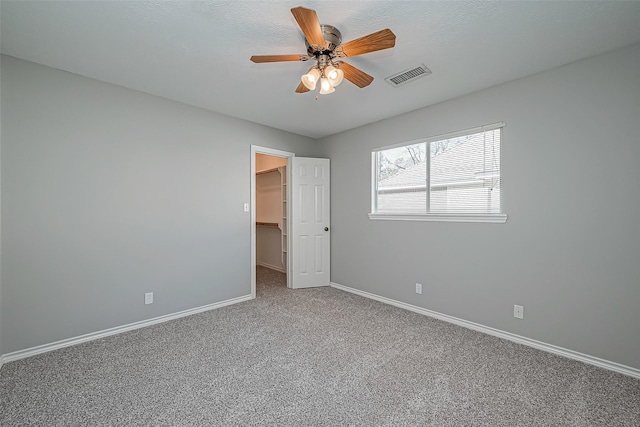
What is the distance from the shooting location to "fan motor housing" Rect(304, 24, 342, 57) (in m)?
1.80

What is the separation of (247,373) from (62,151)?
2525mm

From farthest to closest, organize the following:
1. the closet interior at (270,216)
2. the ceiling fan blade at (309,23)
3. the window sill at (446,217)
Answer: the closet interior at (270,216)
the window sill at (446,217)
the ceiling fan blade at (309,23)

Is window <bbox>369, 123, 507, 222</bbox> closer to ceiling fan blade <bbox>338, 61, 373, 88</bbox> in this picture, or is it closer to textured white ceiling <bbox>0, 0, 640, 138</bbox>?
textured white ceiling <bbox>0, 0, 640, 138</bbox>

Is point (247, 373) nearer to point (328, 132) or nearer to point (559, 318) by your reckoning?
point (559, 318)

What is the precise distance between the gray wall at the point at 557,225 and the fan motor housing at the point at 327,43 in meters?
1.14

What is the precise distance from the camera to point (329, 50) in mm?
1836

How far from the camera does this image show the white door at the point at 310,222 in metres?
4.21

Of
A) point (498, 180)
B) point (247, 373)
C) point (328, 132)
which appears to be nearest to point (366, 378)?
point (247, 373)

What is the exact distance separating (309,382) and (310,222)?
2.61 metres

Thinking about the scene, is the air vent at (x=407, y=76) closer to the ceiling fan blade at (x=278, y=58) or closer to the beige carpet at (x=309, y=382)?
the ceiling fan blade at (x=278, y=58)

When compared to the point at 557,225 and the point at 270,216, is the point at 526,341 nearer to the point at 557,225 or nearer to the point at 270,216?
the point at 557,225

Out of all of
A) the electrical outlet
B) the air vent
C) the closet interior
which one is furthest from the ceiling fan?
the closet interior

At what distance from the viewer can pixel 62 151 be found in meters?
2.40

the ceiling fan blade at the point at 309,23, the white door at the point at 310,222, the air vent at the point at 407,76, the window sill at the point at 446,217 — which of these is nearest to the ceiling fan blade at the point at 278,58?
the ceiling fan blade at the point at 309,23
